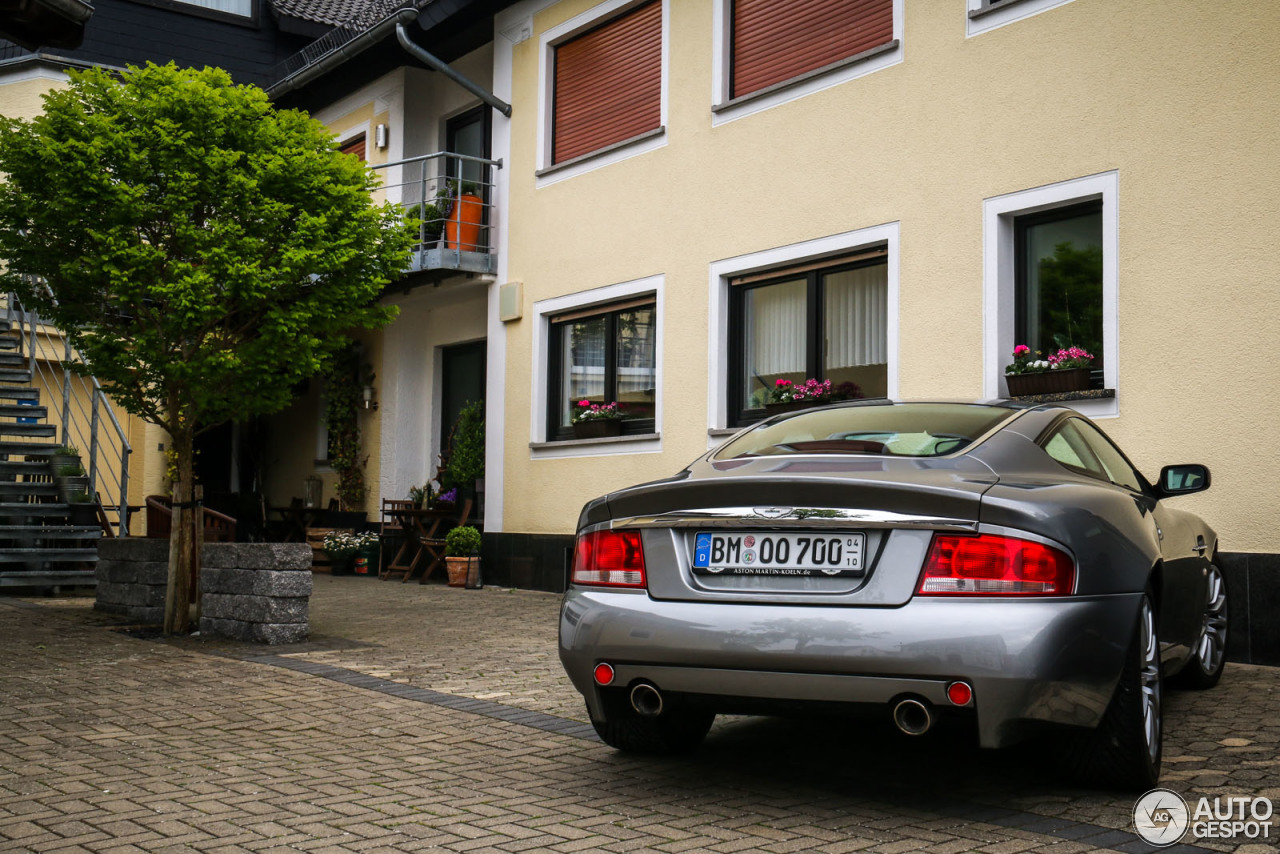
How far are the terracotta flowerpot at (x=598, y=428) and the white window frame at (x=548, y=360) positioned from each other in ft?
0.40

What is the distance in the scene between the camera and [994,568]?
149 inches

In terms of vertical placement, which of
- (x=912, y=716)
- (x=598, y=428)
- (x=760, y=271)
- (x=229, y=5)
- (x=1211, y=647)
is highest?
(x=229, y=5)

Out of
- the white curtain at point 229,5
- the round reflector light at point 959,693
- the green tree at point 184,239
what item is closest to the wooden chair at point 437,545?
the green tree at point 184,239

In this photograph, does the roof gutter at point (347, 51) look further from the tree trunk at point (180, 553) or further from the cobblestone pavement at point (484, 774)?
the cobblestone pavement at point (484, 774)

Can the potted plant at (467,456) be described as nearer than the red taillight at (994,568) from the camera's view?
No

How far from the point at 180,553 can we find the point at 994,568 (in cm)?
710

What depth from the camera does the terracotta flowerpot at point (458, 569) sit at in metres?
14.0

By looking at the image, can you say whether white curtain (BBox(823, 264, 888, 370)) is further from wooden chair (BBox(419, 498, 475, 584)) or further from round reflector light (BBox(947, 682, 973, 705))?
round reflector light (BBox(947, 682, 973, 705))

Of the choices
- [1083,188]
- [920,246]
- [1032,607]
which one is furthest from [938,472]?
[920,246]

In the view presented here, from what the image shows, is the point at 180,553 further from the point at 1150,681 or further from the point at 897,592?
the point at 1150,681

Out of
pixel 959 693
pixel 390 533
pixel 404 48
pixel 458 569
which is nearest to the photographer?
pixel 959 693

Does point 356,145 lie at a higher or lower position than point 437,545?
higher

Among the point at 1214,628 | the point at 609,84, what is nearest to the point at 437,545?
the point at 609,84

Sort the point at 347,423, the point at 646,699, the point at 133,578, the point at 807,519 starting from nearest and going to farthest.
Result: the point at 807,519 → the point at 646,699 → the point at 133,578 → the point at 347,423
